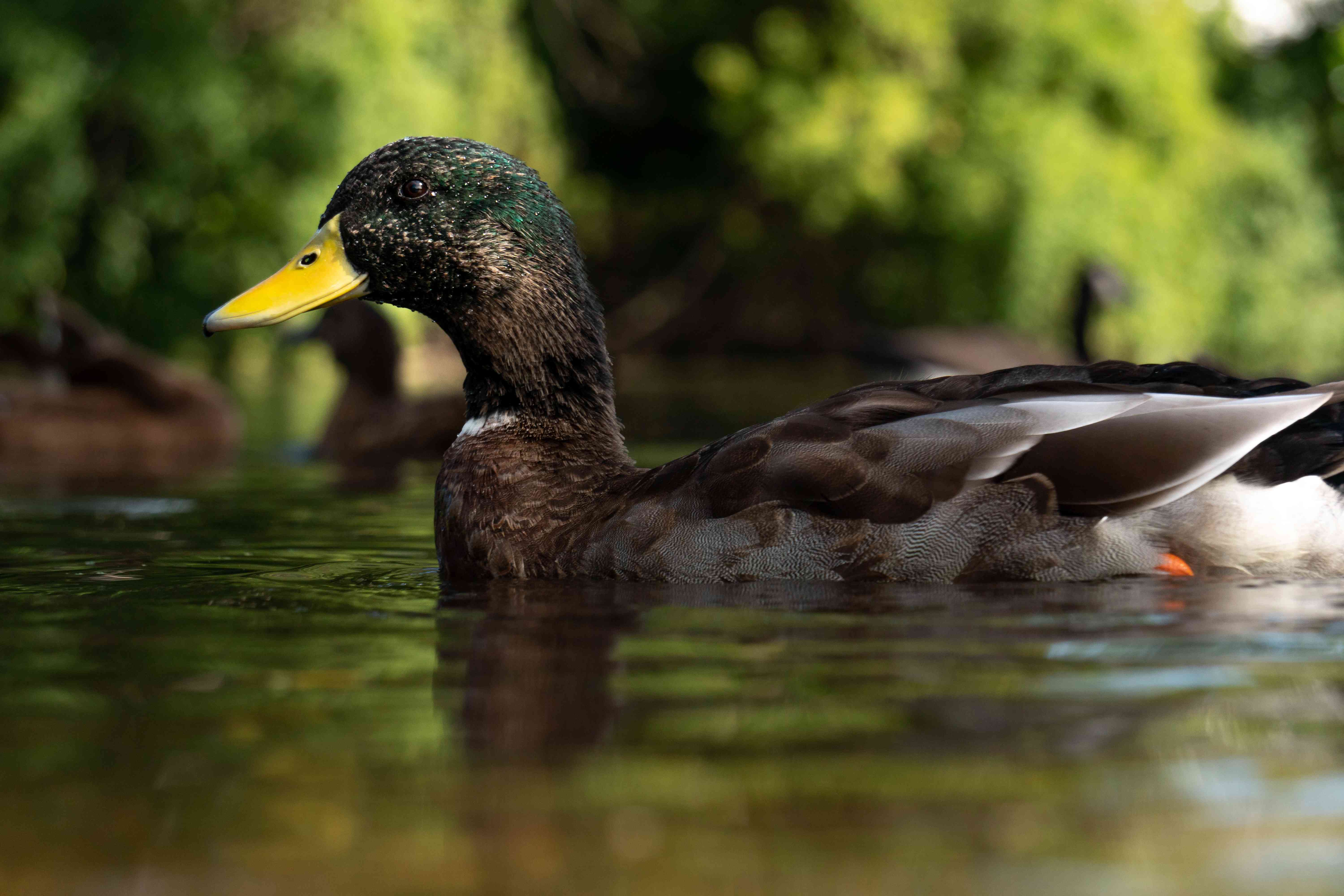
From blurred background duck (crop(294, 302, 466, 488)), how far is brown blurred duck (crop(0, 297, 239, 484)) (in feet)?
2.50

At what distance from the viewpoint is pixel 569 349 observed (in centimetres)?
555

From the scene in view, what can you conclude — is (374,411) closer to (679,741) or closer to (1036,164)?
(679,741)

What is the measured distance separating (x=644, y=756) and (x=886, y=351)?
1102cm

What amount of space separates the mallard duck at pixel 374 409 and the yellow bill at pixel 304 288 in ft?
15.8

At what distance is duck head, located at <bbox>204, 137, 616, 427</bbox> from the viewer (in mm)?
5398

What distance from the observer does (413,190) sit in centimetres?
541

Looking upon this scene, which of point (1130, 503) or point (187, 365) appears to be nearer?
point (1130, 503)

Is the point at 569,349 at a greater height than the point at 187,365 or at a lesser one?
lesser

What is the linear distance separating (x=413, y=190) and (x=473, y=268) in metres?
0.29

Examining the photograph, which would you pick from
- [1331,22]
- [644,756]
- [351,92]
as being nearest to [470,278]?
[644,756]

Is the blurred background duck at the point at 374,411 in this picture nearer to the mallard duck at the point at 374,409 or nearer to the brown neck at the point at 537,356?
the mallard duck at the point at 374,409

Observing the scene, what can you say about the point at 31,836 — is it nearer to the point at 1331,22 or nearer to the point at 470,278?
the point at 470,278

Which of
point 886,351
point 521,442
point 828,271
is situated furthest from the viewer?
point 828,271

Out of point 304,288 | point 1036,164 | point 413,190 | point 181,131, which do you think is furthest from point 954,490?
point 1036,164
